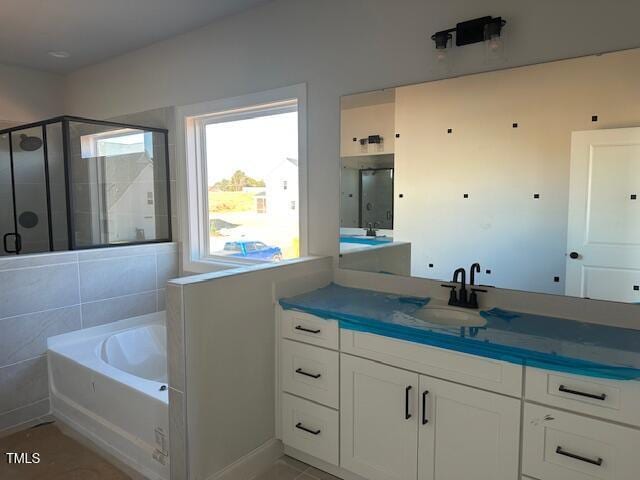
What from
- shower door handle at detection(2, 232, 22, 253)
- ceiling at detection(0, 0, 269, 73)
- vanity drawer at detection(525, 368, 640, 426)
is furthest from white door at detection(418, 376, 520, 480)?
shower door handle at detection(2, 232, 22, 253)

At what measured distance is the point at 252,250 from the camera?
3.23 meters

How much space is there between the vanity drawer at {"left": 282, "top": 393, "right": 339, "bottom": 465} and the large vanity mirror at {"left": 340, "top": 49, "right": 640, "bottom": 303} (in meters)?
0.81

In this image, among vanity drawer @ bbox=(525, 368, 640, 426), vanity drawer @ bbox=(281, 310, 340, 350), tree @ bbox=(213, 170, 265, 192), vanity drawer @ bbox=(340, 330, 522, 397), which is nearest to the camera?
vanity drawer @ bbox=(525, 368, 640, 426)

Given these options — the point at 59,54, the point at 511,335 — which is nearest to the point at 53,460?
the point at 511,335

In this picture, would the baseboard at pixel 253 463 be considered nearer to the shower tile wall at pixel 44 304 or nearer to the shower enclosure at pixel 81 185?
the shower tile wall at pixel 44 304

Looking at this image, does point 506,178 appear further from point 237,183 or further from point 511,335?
point 237,183

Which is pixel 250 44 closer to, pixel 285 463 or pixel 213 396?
pixel 213 396

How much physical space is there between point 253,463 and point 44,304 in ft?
5.40

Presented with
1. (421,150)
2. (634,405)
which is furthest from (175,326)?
(634,405)

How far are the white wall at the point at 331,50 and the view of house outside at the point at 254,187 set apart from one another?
26 cm

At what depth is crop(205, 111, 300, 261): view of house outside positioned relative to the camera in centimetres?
292

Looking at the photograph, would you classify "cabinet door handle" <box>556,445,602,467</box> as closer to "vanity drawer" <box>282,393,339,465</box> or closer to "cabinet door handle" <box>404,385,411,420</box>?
"cabinet door handle" <box>404,385,411,420</box>

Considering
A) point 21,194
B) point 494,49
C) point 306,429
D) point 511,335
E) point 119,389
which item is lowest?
point 306,429

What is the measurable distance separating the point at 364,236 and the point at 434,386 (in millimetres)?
993
